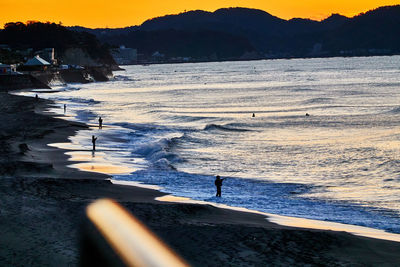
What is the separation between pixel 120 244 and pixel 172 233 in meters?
1.49

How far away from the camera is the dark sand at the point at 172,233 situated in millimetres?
11906

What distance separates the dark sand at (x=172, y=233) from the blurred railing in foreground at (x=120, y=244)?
0.25 metres

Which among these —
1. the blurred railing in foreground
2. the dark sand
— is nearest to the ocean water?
the dark sand

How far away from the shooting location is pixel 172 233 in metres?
13.7

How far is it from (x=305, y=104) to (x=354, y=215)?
180 ft

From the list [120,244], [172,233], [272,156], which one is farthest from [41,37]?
[120,244]

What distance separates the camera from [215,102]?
78.0 meters

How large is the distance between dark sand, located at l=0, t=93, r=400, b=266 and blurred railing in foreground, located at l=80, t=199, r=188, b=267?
252 mm

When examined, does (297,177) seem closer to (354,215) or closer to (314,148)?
(354,215)

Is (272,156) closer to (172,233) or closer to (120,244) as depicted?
(172,233)

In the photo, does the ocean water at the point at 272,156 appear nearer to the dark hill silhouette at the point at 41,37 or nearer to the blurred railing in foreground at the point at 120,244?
the blurred railing in foreground at the point at 120,244

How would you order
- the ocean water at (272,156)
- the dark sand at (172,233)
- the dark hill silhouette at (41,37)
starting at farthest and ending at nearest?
the dark hill silhouette at (41,37), the ocean water at (272,156), the dark sand at (172,233)

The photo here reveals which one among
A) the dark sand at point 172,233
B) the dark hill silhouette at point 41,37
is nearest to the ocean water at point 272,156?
the dark sand at point 172,233

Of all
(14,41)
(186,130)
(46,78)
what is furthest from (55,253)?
(14,41)
